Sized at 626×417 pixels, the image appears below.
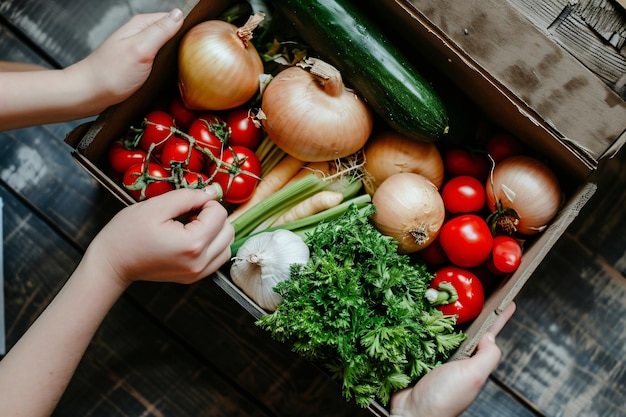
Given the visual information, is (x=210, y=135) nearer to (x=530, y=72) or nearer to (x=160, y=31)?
(x=160, y=31)

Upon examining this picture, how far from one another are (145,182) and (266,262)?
0.24 metres

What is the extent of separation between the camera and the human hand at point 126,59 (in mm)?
868

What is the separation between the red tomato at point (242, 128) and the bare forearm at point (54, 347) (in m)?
0.33

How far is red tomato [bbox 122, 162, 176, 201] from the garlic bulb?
0.17 m

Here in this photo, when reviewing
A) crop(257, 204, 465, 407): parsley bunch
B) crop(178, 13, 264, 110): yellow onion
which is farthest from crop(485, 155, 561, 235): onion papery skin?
crop(178, 13, 264, 110): yellow onion

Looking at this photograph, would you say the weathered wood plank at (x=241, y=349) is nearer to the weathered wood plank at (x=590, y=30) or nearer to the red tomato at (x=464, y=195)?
the red tomato at (x=464, y=195)

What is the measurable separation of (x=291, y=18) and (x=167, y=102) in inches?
11.6

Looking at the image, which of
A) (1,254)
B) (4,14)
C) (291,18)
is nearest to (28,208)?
(1,254)

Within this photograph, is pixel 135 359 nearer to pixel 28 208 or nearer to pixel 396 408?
pixel 28 208

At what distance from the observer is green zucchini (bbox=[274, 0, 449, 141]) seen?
3.09 ft

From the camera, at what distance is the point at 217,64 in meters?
0.95

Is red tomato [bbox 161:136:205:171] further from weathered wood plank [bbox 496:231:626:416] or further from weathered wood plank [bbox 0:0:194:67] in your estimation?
weathered wood plank [bbox 496:231:626:416]

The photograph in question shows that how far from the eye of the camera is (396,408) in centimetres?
91

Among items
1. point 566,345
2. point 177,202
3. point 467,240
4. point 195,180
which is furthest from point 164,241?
point 566,345
